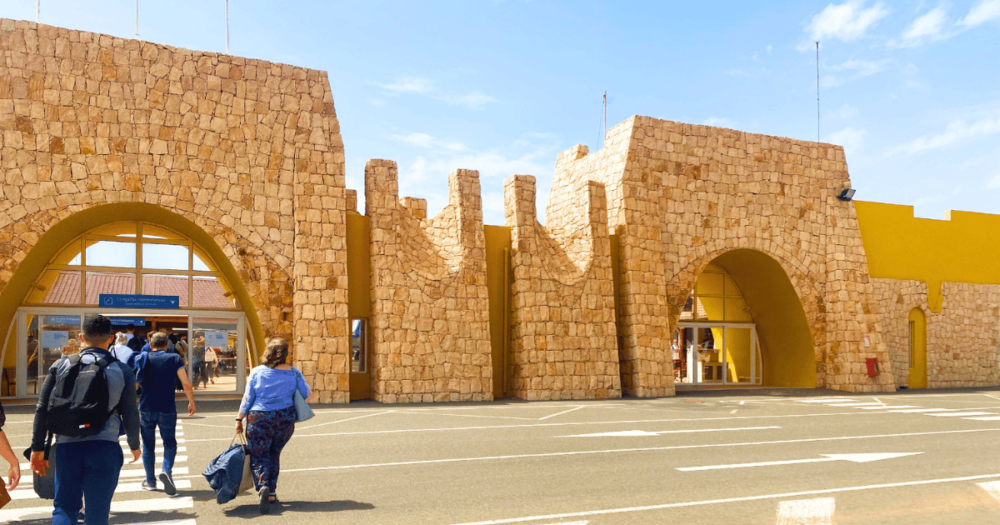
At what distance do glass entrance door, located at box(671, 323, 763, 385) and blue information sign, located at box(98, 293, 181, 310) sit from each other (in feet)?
52.4

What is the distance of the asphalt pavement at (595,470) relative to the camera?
723 centimetres

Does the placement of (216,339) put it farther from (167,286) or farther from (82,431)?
(82,431)

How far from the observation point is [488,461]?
10.2 meters

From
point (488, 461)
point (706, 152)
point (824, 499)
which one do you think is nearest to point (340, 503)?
point (488, 461)

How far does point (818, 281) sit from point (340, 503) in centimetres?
2215

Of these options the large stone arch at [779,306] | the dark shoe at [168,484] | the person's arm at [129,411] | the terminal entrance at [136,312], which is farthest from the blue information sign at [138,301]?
the person's arm at [129,411]

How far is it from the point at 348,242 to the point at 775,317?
15362 millimetres

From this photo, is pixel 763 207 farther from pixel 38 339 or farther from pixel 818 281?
pixel 38 339

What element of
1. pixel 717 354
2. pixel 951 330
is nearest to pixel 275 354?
pixel 717 354

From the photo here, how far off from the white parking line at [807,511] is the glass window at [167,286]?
656 inches

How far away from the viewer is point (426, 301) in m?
20.3

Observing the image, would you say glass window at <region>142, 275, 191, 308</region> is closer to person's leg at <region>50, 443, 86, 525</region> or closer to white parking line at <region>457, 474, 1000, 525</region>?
white parking line at <region>457, 474, 1000, 525</region>

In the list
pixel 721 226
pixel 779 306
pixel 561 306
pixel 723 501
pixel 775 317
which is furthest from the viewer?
pixel 775 317

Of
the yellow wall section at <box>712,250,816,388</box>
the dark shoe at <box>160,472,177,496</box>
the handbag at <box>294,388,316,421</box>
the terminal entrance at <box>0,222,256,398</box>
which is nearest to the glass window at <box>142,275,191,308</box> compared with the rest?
the terminal entrance at <box>0,222,256,398</box>
